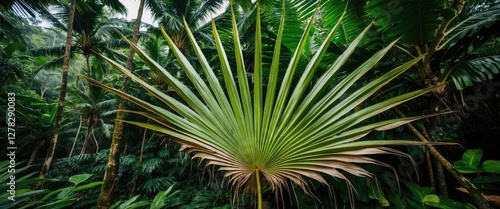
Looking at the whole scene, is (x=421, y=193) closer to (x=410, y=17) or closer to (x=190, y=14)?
(x=410, y=17)

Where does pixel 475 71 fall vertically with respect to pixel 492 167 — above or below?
above

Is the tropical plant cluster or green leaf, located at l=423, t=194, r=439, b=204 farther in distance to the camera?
green leaf, located at l=423, t=194, r=439, b=204

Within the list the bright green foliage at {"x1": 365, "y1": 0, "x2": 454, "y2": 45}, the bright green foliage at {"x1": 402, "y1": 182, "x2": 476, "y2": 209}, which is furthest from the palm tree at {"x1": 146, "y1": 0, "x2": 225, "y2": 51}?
the bright green foliage at {"x1": 402, "y1": 182, "x2": 476, "y2": 209}

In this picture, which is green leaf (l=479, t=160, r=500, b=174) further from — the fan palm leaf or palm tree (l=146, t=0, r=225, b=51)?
palm tree (l=146, t=0, r=225, b=51)

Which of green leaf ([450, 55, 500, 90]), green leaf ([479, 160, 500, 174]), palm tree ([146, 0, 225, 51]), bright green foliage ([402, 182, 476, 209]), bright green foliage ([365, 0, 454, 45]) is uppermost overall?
palm tree ([146, 0, 225, 51])

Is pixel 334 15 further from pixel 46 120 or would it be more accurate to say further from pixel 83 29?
pixel 46 120

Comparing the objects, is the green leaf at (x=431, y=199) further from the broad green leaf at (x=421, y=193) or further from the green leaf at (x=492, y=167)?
the green leaf at (x=492, y=167)

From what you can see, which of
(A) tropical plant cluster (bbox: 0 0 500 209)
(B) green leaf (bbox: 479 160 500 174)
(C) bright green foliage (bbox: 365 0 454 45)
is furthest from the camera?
(C) bright green foliage (bbox: 365 0 454 45)

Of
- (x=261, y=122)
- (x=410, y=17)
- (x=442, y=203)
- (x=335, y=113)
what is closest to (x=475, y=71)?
(x=410, y=17)

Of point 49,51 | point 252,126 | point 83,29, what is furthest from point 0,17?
point 252,126

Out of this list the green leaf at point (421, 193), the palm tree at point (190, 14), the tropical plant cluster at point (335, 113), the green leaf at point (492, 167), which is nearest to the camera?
the tropical plant cluster at point (335, 113)

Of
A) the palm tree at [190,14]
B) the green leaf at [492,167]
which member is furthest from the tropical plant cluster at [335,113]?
the palm tree at [190,14]

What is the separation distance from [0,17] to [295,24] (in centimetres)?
673

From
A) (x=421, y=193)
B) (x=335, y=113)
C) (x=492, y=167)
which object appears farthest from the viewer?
(x=421, y=193)
